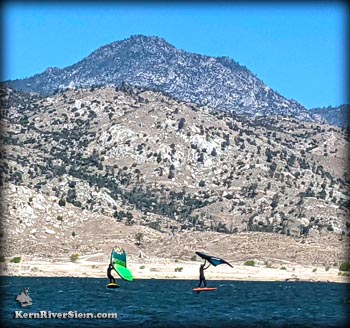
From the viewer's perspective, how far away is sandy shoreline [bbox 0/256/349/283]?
84625 mm

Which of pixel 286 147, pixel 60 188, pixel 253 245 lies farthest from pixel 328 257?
pixel 286 147

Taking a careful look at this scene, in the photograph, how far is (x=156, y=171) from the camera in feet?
459

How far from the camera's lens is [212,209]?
414ft

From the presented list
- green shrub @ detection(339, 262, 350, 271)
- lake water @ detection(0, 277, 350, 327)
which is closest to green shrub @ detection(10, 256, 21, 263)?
lake water @ detection(0, 277, 350, 327)

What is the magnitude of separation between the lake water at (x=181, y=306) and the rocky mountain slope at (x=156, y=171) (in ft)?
90.2

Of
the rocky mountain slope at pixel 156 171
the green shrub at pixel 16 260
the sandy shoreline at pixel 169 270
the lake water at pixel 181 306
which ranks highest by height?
the rocky mountain slope at pixel 156 171

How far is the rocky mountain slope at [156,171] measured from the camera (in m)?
107

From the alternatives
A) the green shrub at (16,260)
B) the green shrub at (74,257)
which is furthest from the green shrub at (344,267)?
the green shrub at (16,260)

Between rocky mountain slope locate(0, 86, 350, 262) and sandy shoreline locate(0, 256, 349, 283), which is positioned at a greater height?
rocky mountain slope locate(0, 86, 350, 262)

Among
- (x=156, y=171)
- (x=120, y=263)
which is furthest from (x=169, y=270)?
(x=156, y=171)

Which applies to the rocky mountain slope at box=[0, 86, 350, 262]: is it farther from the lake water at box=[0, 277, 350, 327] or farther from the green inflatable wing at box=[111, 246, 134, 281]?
the green inflatable wing at box=[111, 246, 134, 281]

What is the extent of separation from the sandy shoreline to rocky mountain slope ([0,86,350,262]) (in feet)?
18.5

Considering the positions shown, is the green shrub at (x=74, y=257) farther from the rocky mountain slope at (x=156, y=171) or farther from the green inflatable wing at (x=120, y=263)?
the green inflatable wing at (x=120, y=263)

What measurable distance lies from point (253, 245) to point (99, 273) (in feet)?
75.0
